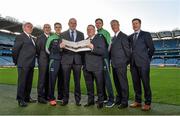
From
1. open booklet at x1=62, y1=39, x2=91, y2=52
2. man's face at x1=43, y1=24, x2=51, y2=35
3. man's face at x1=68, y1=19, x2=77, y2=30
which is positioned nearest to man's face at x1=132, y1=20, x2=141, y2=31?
open booklet at x1=62, y1=39, x2=91, y2=52

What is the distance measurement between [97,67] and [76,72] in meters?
0.53

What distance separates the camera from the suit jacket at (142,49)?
18.4 ft

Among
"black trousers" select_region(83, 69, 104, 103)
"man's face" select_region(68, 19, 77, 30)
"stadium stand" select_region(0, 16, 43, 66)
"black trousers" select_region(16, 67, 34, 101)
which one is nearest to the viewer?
"black trousers" select_region(83, 69, 104, 103)

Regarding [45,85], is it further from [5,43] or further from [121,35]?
[5,43]

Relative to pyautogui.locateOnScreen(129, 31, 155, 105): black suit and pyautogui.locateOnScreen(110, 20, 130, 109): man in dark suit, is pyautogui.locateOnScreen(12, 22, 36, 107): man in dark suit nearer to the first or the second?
pyautogui.locateOnScreen(110, 20, 130, 109): man in dark suit

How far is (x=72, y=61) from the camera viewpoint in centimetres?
592

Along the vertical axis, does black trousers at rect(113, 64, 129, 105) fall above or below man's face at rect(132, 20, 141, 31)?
below

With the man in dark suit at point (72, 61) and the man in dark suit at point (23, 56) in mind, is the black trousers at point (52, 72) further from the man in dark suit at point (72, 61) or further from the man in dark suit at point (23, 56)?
the man in dark suit at point (23, 56)

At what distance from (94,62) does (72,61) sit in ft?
1.67

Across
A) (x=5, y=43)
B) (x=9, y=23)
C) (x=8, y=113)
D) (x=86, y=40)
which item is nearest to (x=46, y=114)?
(x=8, y=113)

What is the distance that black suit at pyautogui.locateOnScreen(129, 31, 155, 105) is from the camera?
5574mm

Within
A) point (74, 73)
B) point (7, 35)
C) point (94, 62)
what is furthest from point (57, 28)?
point (7, 35)

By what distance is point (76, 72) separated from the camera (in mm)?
6000

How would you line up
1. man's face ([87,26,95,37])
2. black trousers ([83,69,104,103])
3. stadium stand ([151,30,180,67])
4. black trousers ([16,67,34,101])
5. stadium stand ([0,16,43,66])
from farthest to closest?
stadium stand ([151,30,180,67]) → stadium stand ([0,16,43,66]) → black trousers ([16,67,34,101]) → man's face ([87,26,95,37]) → black trousers ([83,69,104,103])
